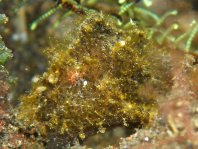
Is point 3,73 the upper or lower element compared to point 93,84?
upper

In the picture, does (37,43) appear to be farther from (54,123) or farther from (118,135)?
(54,123)

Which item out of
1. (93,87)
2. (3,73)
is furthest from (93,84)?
(3,73)

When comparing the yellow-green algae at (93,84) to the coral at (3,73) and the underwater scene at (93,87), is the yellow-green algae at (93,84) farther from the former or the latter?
the coral at (3,73)

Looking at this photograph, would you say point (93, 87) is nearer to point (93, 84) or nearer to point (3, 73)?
point (93, 84)

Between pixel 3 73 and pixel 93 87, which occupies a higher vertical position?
pixel 3 73

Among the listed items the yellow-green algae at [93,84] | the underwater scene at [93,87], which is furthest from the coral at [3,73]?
the yellow-green algae at [93,84]

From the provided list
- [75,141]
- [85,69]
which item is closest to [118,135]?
[75,141]

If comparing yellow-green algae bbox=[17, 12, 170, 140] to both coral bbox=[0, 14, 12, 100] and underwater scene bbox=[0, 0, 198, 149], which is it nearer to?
underwater scene bbox=[0, 0, 198, 149]

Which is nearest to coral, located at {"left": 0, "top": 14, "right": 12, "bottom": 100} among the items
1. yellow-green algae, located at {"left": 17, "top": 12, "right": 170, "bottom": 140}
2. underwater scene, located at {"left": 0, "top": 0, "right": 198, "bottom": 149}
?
underwater scene, located at {"left": 0, "top": 0, "right": 198, "bottom": 149}
